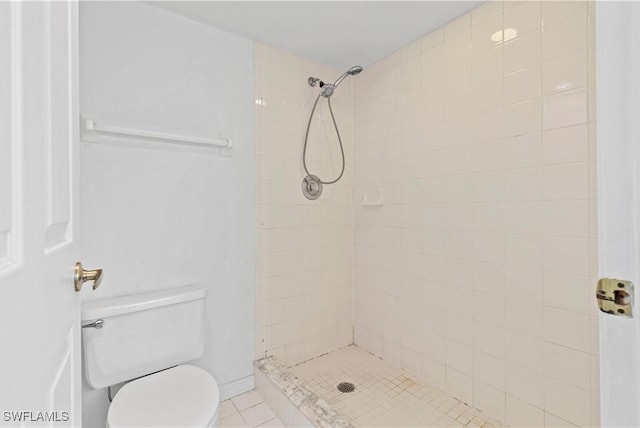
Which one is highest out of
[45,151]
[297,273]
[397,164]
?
[397,164]

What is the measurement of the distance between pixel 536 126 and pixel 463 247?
2.18 ft

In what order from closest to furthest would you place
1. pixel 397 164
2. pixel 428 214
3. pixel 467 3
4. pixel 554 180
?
pixel 554 180, pixel 467 3, pixel 428 214, pixel 397 164

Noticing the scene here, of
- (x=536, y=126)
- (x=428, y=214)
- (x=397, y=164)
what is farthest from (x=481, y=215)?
(x=397, y=164)

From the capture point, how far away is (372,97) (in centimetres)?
223

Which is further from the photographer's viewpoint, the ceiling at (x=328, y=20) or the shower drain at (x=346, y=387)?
the shower drain at (x=346, y=387)

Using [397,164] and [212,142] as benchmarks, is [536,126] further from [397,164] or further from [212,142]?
[212,142]

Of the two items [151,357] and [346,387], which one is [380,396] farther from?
[151,357]

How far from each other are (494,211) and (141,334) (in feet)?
5.72

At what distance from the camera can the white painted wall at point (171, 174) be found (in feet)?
4.76

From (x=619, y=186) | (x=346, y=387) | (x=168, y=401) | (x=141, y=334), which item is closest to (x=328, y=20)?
(x=619, y=186)

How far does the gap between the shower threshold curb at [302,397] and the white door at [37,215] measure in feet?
3.26

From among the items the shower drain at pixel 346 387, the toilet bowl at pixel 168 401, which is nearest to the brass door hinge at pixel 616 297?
the toilet bowl at pixel 168 401

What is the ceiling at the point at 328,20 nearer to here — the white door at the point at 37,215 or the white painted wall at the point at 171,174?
the white painted wall at the point at 171,174

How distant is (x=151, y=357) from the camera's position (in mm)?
1429
